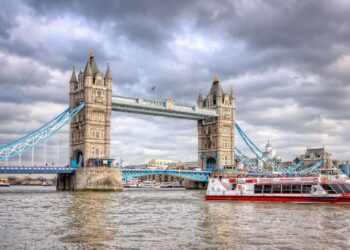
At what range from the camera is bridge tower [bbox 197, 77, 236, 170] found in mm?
117375

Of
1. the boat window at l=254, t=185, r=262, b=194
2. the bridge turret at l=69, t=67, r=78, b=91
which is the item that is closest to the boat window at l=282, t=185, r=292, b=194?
the boat window at l=254, t=185, r=262, b=194

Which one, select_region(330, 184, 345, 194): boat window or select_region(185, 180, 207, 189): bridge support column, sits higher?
select_region(330, 184, 345, 194): boat window

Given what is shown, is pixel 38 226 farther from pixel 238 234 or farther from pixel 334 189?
pixel 334 189

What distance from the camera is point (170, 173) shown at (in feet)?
327

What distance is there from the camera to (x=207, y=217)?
32.7 metres

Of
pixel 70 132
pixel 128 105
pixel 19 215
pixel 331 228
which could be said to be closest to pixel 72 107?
pixel 70 132

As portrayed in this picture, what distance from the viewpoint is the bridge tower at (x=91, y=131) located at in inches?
3378

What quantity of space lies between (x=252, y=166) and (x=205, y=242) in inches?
4122

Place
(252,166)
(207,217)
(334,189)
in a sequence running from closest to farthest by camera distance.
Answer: (207,217) < (334,189) < (252,166)

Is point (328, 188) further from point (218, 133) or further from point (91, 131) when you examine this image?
point (218, 133)

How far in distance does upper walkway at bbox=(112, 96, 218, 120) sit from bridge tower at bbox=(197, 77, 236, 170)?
4.53 meters

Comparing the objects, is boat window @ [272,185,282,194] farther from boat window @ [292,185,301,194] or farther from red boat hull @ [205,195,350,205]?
boat window @ [292,185,301,194]

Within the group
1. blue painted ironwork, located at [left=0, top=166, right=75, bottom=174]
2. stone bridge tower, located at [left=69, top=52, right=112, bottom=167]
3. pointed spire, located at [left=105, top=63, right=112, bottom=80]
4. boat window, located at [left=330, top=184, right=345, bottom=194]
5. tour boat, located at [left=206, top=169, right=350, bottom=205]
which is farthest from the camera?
pointed spire, located at [left=105, top=63, right=112, bottom=80]

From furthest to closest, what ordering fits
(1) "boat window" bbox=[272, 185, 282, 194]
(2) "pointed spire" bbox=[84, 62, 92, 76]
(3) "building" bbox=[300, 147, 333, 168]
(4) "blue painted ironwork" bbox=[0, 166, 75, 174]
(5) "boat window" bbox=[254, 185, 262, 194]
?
1. (3) "building" bbox=[300, 147, 333, 168]
2. (2) "pointed spire" bbox=[84, 62, 92, 76]
3. (4) "blue painted ironwork" bbox=[0, 166, 75, 174]
4. (5) "boat window" bbox=[254, 185, 262, 194]
5. (1) "boat window" bbox=[272, 185, 282, 194]
